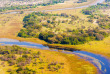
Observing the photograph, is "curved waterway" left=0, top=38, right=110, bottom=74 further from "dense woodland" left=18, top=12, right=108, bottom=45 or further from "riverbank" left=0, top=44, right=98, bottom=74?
"dense woodland" left=18, top=12, right=108, bottom=45

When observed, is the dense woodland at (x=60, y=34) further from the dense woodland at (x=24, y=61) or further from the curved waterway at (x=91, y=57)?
the dense woodland at (x=24, y=61)

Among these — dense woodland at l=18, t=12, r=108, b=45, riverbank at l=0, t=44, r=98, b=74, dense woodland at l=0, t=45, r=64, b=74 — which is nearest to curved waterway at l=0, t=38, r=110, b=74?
riverbank at l=0, t=44, r=98, b=74

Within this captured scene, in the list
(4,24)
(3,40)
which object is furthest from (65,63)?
(4,24)

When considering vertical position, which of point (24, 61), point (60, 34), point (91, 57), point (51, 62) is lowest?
point (91, 57)

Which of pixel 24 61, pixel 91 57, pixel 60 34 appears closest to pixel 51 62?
pixel 24 61

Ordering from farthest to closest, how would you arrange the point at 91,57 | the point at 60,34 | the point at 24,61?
the point at 60,34 < the point at 91,57 < the point at 24,61

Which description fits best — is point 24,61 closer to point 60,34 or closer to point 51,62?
point 51,62

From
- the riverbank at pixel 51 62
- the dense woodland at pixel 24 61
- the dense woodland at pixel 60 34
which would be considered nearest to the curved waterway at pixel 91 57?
the riverbank at pixel 51 62

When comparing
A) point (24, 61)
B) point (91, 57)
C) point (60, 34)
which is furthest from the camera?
point (60, 34)
